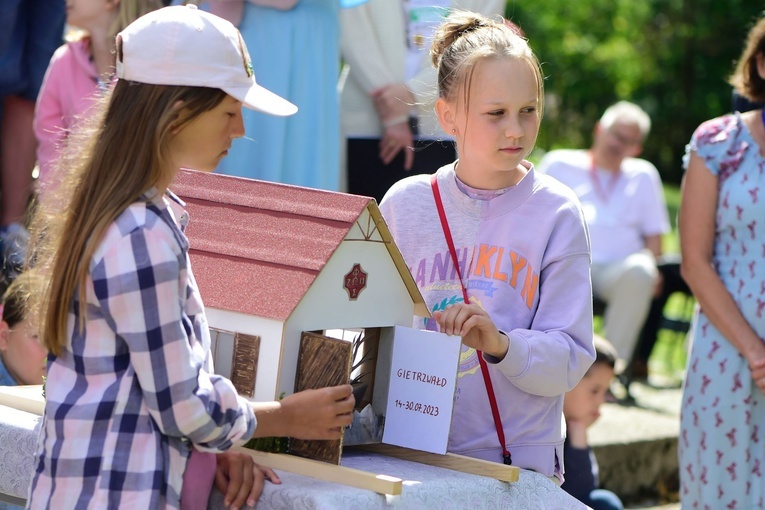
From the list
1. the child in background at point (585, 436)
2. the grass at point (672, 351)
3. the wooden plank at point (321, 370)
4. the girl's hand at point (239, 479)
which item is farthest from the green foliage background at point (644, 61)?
the girl's hand at point (239, 479)

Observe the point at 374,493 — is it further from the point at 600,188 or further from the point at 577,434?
the point at 600,188

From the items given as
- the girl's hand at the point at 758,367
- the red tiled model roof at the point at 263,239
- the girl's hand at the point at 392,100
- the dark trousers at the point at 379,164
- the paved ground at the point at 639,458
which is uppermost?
the girl's hand at the point at 392,100

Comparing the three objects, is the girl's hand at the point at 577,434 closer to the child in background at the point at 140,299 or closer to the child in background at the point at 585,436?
the child in background at the point at 585,436

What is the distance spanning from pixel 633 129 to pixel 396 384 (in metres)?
5.77

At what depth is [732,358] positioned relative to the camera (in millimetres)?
3957

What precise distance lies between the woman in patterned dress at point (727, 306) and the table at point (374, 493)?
1695mm

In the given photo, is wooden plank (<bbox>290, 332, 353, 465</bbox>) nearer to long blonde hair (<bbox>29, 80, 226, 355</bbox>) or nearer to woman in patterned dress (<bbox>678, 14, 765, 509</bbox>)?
long blonde hair (<bbox>29, 80, 226, 355</bbox>)

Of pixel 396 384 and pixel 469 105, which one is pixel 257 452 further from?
pixel 469 105

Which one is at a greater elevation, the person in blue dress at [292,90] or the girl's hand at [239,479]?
the person in blue dress at [292,90]

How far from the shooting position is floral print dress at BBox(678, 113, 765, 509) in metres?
3.92

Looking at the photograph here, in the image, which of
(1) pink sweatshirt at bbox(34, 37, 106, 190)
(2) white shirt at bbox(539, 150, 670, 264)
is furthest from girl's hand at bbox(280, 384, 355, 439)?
(2) white shirt at bbox(539, 150, 670, 264)

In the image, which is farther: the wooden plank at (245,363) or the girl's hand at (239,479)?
the wooden plank at (245,363)

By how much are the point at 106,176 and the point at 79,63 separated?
2.55 m

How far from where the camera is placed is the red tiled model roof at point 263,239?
2.29m
